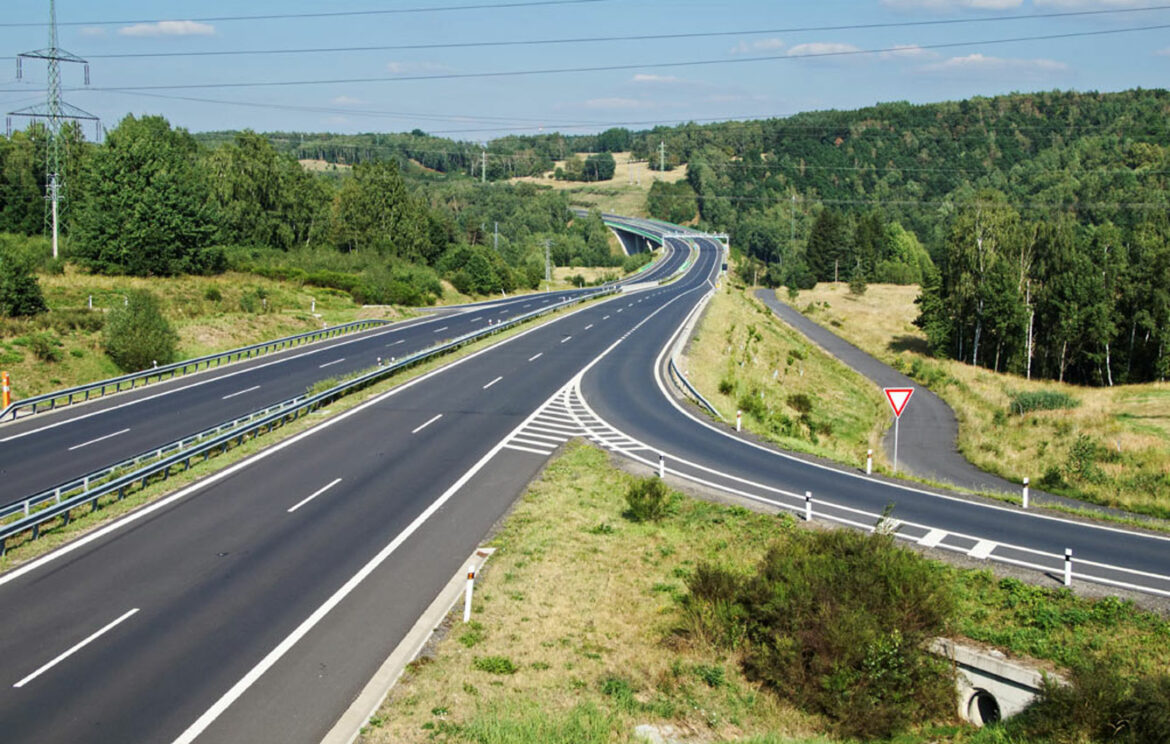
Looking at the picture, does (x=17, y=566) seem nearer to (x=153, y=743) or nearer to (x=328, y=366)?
(x=153, y=743)

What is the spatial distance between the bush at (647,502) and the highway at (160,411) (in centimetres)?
1438

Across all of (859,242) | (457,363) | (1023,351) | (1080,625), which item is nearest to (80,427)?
(457,363)

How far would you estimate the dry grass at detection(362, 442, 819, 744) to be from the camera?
1294cm

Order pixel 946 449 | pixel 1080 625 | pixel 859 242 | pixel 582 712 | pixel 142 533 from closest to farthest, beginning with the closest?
pixel 582 712 < pixel 1080 625 < pixel 142 533 < pixel 946 449 < pixel 859 242

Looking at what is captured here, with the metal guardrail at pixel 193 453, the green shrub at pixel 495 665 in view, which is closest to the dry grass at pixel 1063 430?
the green shrub at pixel 495 665

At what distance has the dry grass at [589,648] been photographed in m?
12.9

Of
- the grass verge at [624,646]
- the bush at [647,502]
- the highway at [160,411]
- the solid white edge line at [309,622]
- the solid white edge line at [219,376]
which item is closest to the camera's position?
the solid white edge line at [309,622]

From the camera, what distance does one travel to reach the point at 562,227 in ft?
565

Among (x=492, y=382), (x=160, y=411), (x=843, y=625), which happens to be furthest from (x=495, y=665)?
(x=492, y=382)

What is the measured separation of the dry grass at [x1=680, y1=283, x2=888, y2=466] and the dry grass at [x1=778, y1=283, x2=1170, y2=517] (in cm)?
469

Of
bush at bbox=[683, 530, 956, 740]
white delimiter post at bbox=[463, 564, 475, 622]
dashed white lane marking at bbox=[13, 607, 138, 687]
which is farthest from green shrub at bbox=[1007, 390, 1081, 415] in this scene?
dashed white lane marking at bbox=[13, 607, 138, 687]

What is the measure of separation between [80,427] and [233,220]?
6404 centimetres

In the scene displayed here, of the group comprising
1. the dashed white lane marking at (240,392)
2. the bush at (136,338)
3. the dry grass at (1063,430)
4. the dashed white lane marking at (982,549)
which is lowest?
the dry grass at (1063,430)

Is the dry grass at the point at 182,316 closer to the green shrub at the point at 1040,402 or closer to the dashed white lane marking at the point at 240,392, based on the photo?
the dashed white lane marking at the point at 240,392
